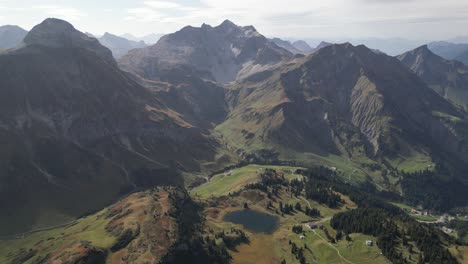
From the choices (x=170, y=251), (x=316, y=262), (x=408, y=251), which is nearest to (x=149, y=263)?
(x=170, y=251)

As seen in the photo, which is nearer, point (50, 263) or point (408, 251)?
point (408, 251)

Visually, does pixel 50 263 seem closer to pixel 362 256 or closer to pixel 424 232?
pixel 362 256

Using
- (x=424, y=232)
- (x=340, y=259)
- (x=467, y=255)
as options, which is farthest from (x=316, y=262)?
(x=467, y=255)

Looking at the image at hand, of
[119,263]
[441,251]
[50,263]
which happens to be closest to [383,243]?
[441,251]

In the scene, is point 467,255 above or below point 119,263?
above

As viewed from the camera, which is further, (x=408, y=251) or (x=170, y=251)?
(x=170, y=251)

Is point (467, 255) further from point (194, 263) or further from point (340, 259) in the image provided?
point (194, 263)

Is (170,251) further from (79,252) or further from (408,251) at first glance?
(408,251)

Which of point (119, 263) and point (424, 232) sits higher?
point (424, 232)
